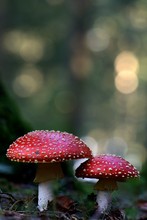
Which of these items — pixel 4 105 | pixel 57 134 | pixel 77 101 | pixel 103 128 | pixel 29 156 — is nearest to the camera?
pixel 29 156

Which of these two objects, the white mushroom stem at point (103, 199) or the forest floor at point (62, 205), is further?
the white mushroom stem at point (103, 199)

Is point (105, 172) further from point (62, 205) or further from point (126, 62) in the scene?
point (126, 62)

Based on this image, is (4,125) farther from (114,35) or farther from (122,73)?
(122,73)

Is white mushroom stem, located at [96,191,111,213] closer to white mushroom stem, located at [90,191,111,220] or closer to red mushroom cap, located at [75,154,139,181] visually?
white mushroom stem, located at [90,191,111,220]

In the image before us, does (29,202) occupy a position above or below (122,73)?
below

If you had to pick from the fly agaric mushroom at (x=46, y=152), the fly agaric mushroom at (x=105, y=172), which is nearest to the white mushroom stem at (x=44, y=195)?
the fly agaric mushroom at (x=46, y=152)

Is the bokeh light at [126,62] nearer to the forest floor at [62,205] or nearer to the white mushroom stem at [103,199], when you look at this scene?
the forest floor at [62,205]

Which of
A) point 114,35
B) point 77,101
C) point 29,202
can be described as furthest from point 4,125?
point 114,35
